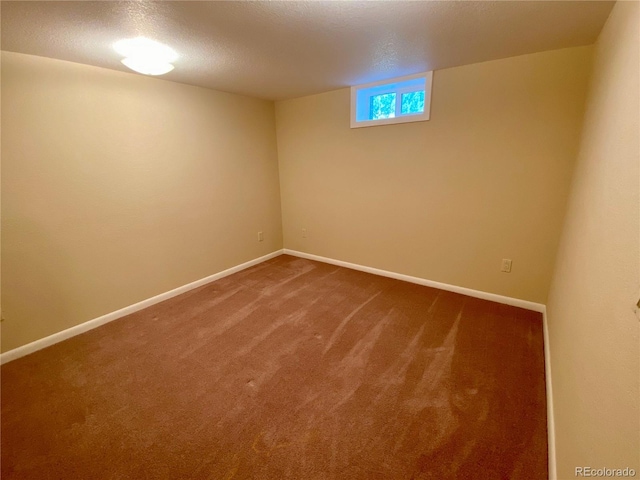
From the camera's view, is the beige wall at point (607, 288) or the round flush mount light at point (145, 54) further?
the round flush mount light at point (145, 54)

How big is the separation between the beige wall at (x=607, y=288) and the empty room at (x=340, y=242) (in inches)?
0.6

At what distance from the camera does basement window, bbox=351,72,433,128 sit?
8.71 ft

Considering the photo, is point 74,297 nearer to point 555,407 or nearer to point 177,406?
point 177,406

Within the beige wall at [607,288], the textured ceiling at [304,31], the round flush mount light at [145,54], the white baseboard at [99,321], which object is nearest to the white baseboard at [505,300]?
the beige wall at [607,288]

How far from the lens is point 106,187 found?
92.4 inches

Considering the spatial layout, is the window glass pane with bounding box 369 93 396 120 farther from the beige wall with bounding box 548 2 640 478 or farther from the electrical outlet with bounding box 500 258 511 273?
the electrical outlet with bounding box 500 258 511 273

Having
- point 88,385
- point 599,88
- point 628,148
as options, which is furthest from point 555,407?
point 88,385

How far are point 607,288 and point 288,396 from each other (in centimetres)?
159

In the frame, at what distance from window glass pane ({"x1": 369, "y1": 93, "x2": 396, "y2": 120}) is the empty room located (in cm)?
4

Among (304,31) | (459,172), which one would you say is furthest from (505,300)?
(304,31)

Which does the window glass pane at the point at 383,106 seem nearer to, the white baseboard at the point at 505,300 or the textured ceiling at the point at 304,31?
the textured ceiling at the point at 304,31

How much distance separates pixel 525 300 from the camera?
254 cm

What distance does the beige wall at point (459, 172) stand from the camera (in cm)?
218

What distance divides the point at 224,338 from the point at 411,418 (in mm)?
1477
